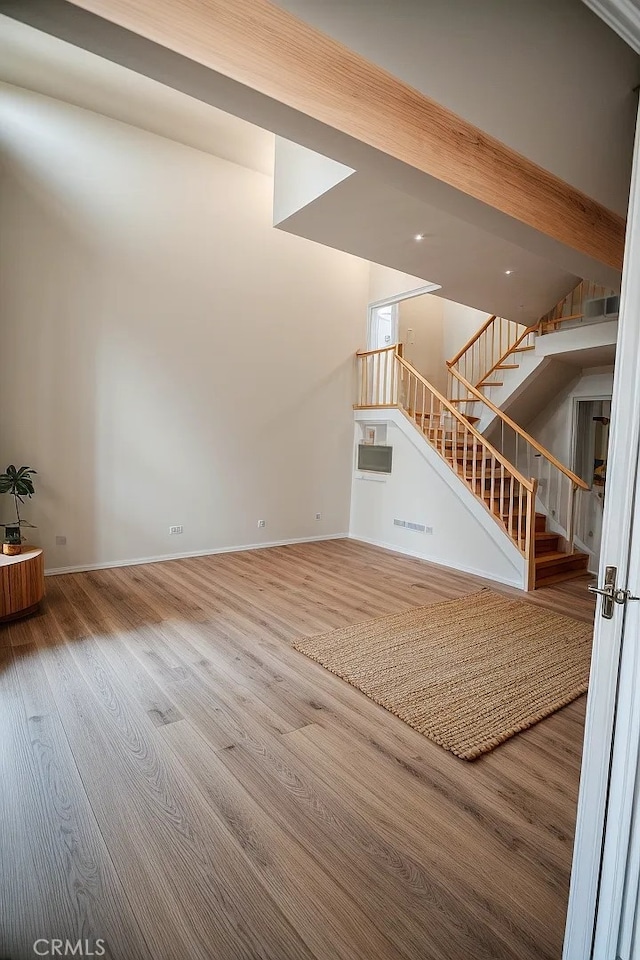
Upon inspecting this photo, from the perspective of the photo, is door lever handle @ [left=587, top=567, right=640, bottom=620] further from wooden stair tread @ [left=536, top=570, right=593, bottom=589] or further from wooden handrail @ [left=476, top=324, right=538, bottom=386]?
wooden handrail @ [left=476, top=324, right=538, bottom=386]

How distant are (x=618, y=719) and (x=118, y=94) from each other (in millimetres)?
6225

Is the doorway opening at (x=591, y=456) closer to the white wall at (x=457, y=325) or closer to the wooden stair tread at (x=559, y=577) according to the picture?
the wooden stair tread at (x=559, y=577)

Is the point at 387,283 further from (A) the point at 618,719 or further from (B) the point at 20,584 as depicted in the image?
(A) the point at 618,719

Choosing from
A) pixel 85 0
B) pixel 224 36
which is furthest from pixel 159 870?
pixel 224 36

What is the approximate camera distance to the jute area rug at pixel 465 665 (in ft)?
8.54

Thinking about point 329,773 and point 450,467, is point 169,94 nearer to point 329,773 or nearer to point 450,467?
point 450,467

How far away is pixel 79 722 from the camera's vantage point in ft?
8.23

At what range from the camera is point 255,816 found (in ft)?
6.22

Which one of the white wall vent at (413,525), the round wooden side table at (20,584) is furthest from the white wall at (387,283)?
the round wooden side table at (20,584)

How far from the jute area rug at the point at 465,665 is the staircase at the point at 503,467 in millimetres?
1168

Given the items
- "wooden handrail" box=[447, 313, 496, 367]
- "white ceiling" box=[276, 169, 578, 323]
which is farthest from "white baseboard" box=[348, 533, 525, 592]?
"white ceiling" box=[276, 169, 578, 323]

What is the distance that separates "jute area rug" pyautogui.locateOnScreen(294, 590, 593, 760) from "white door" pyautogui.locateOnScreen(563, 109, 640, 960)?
1.08 m

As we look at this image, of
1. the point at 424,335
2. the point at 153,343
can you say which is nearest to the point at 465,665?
the point at 153,343

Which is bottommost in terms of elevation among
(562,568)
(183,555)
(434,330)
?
(183,555)
